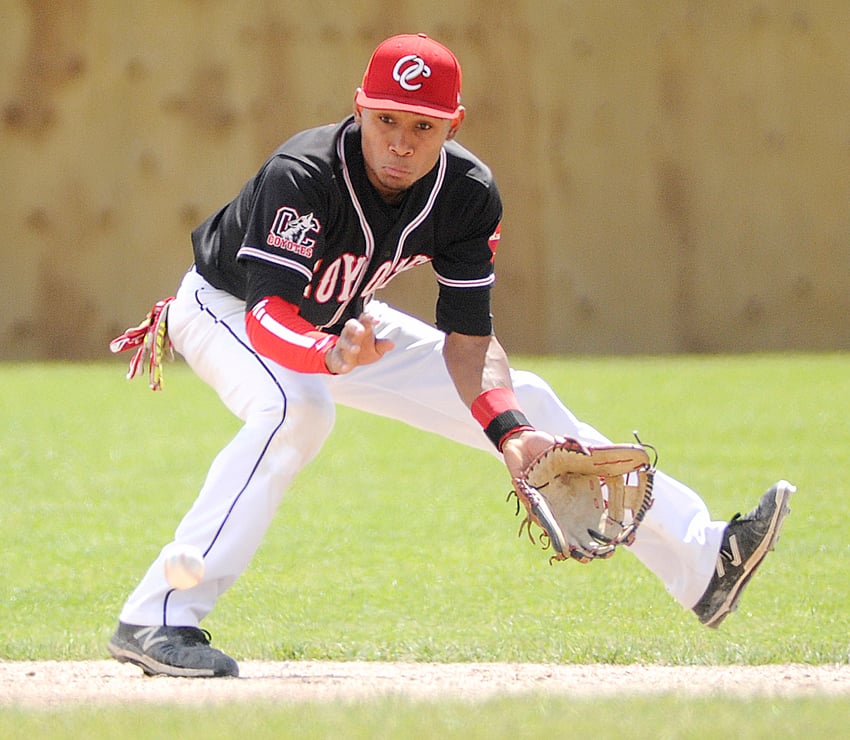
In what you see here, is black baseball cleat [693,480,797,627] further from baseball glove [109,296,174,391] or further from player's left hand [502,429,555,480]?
baseball glove [109,296,174,391]

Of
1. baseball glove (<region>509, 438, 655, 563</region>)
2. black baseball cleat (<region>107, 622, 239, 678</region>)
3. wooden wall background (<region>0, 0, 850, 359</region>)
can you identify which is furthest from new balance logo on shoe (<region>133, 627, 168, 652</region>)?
wooden wall background (<region>0, 0, 850, 359</region>)

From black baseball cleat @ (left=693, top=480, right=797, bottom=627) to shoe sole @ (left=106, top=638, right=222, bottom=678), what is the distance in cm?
155

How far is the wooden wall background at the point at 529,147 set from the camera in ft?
41.7

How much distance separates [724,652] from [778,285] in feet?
30.4

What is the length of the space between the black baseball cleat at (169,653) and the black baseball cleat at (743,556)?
1.47m

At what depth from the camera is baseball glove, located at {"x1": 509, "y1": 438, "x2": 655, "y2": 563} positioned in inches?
146

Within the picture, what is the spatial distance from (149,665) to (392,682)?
2.10 feet

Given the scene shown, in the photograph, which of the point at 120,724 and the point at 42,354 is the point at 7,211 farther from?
the point at 120,724

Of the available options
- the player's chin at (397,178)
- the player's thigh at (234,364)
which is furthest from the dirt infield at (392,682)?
the player's chin at (397,178)

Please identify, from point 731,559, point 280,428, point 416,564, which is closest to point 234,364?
point 280,428

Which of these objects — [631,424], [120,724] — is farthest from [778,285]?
[120,724]

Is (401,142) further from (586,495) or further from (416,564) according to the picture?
(416,564)

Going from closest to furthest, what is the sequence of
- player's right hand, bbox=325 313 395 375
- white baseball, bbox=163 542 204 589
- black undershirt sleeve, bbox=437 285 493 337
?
1. player's right hand, bbox=325 313 395 375
2. white baseball, bbox=163 542 204 589
3. black undershirt sleeve, bbox=437 285 493 337

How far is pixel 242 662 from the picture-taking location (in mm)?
4164
